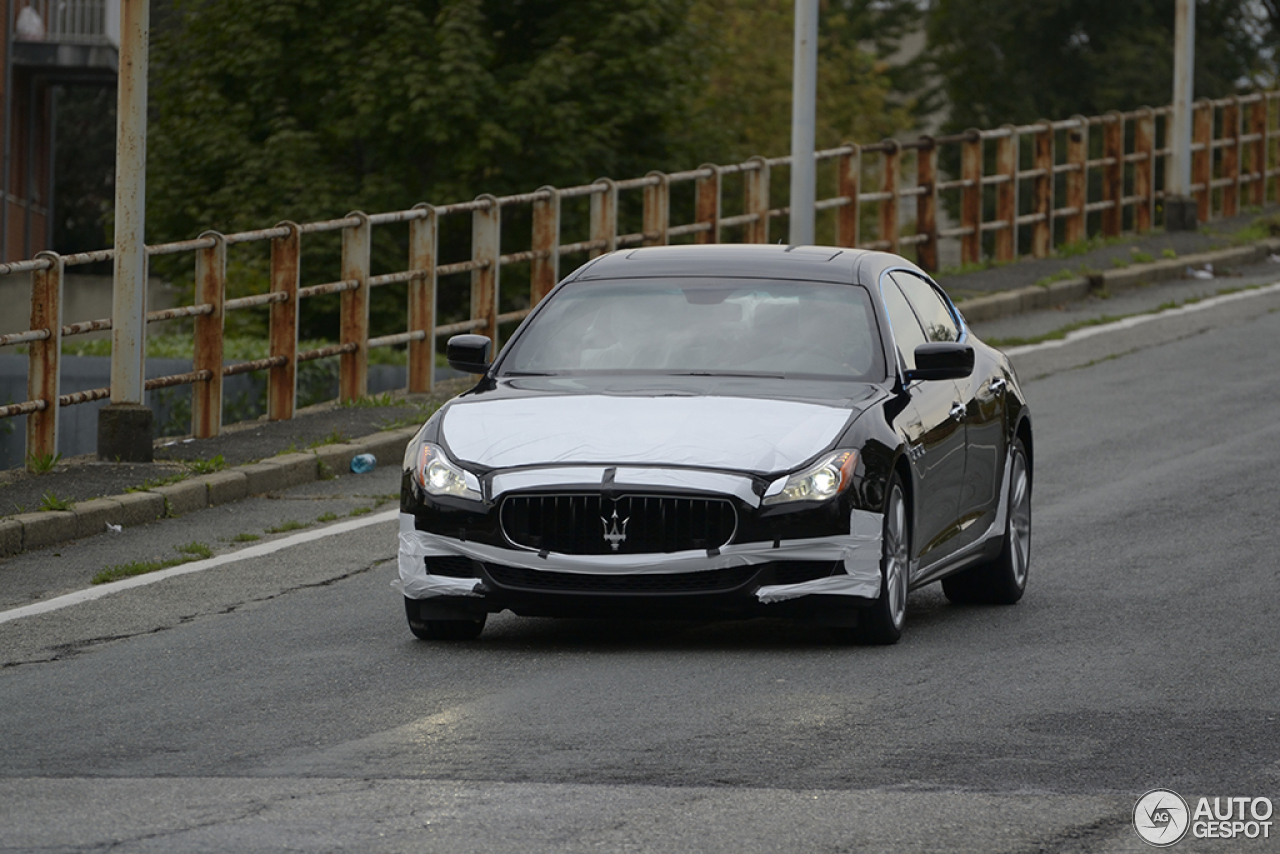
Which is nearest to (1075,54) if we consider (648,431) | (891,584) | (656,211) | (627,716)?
(656,211)

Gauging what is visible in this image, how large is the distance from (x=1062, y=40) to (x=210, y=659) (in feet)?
195

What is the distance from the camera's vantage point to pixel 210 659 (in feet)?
28.9

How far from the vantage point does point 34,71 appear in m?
40.3

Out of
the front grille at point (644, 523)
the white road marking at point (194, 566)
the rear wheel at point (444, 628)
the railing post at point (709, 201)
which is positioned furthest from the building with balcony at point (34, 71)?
the front grille at point (644, 523)

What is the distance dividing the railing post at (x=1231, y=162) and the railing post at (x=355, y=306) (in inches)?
753

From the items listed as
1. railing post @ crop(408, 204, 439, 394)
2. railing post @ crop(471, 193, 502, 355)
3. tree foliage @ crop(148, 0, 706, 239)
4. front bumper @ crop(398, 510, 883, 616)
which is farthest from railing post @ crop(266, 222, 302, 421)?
tree foliage @ crop(148, 0, 706, 239)

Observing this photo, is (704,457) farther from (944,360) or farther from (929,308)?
(929,308)

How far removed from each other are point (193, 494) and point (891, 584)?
5.62 m

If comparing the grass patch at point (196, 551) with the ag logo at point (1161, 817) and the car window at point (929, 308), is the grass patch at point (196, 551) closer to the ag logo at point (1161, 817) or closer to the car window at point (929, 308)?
the car window at point (929, 308)

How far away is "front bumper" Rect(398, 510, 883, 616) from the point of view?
8.52m

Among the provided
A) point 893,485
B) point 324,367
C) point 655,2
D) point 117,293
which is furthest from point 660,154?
point 893,485

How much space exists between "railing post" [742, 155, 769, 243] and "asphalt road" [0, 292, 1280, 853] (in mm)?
11759

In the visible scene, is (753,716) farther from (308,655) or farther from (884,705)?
(308,655)

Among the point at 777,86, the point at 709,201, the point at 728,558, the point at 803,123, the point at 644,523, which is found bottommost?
the point at 728,558
